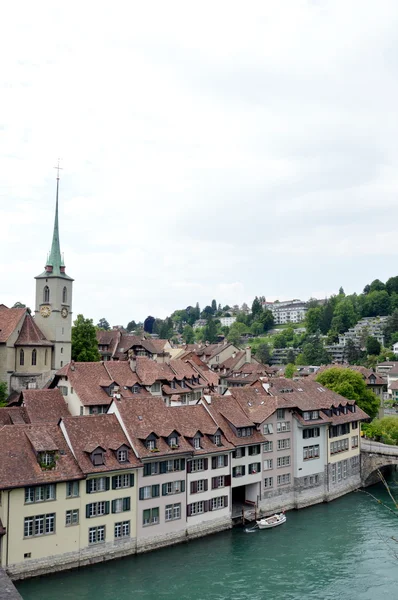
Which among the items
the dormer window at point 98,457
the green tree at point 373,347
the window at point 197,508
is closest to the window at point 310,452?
the window at point 197,508

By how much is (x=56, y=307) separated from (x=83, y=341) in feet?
39.5

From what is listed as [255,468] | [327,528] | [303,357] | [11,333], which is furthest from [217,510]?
[303,357]

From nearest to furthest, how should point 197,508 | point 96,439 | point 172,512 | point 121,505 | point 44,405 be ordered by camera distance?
point 121,505 < point 96,439 < point 172,512 < point 197,508 < point 44,405

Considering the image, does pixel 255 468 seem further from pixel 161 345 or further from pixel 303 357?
pixel 303 357

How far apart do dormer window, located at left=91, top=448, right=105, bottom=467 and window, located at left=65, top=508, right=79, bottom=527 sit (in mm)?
3235

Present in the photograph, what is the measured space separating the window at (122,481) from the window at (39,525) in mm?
5034

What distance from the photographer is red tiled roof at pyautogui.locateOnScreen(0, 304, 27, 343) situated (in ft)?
227

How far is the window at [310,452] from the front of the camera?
58750 millimetres

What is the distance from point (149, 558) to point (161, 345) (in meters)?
72.1

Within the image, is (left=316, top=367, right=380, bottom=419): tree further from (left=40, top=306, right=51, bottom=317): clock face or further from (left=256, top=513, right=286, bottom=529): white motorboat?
(left=40, top=306, right=51, bottom=317): clock face

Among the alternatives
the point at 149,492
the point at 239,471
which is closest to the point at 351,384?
the point at 239,471

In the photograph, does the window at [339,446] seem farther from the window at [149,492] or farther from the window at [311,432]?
the window at [149,492]

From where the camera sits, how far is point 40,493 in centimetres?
3862

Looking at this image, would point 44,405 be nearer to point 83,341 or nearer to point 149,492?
point 149,492
